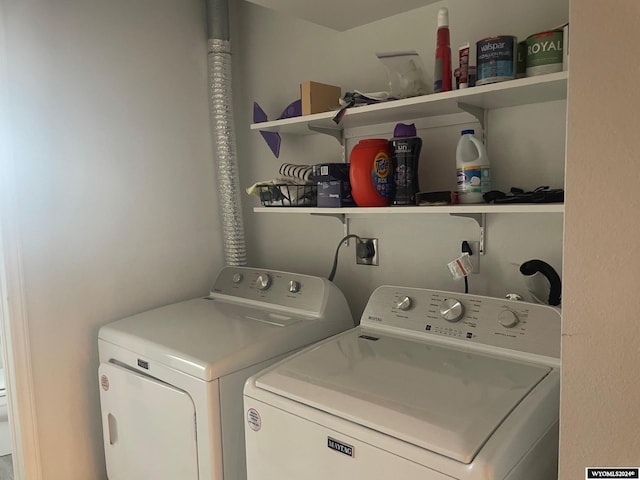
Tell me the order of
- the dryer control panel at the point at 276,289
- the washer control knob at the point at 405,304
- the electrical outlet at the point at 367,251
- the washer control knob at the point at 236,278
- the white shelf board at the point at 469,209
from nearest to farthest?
the white shelf board at the point at 469,209 < the washer control knob at the point at 405,304 < the dryer control panel at the point at 276,289 < the electrical outlet at the point at 367,251 < the washer control knob at the point at 236,278

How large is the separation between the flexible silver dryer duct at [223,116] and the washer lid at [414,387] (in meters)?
0.94

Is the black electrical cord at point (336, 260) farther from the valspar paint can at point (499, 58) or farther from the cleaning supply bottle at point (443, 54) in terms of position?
the valspar paint can at point (499, 58)

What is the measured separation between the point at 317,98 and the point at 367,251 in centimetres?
63

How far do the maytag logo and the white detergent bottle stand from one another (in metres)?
0.79

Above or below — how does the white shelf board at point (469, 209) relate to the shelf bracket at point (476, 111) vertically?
below

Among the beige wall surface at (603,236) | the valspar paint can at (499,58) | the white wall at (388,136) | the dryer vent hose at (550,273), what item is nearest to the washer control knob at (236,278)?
the white wall at (388,136)

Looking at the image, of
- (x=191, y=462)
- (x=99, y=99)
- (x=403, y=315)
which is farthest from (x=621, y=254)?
(x=99, y=99)

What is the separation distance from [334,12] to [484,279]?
42.4 inches

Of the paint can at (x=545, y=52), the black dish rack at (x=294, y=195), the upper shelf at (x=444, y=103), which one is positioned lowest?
the black dish rack at (x=294, y=195)

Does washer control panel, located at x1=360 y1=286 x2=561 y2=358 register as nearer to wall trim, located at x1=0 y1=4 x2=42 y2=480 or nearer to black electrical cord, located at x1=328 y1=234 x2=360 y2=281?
→ black electrical cord, located at x1=328 y1=234 x2=360 y2=281

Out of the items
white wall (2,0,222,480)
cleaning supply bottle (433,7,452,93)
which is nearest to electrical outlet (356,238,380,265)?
cleaning supply bottle (433,7,452,93)

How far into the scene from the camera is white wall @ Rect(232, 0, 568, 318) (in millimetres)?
1540

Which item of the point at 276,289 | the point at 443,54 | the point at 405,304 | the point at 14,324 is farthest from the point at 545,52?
the point at 14,324

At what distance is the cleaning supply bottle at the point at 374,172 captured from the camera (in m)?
1.64
